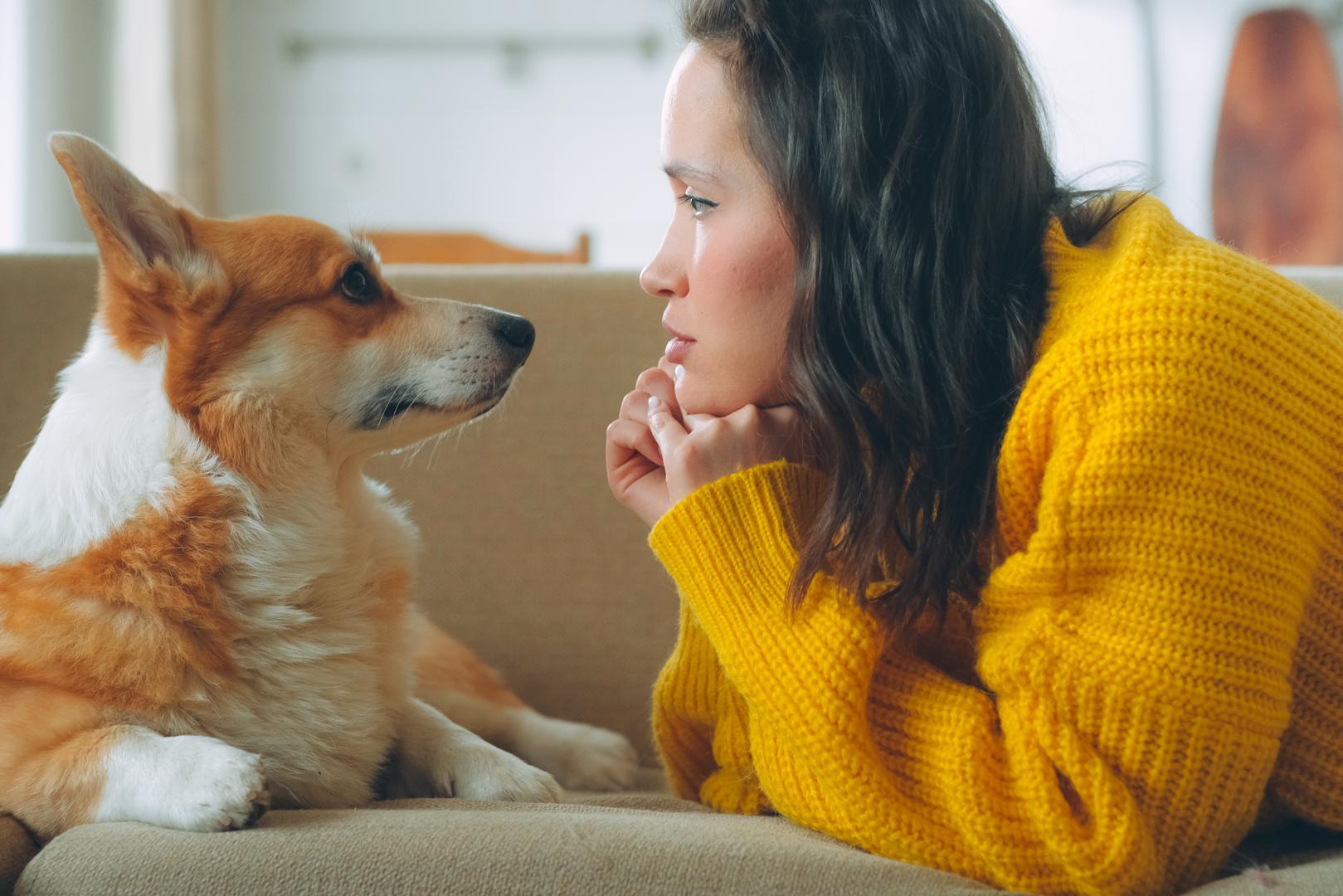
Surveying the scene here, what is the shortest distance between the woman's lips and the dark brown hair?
105mm

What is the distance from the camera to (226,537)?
1.03 m

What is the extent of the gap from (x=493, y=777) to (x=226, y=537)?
0.32 meters

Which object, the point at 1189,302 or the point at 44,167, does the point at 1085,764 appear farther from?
the point at 44,167

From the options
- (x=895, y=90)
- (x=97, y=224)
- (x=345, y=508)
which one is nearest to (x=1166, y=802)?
(x=895, y=90)

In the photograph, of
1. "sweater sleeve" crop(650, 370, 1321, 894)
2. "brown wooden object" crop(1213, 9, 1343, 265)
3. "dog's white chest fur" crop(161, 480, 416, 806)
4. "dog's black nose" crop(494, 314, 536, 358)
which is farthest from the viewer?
"brown wooden object" crop(1213, 9, 1343, 265)

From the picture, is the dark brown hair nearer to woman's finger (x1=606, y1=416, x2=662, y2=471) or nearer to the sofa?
woman's finger (x1=606, y1=416, x2=662, y2=471)

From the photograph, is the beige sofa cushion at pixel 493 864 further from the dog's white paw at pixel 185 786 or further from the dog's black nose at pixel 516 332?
the dog's black nose at pixel 516 332

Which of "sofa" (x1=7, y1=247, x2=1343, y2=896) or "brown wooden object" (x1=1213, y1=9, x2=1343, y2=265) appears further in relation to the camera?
"brown wooden object" (x1=1213, y1=9, x2=1343, y2=265)

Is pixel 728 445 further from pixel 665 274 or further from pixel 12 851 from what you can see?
pixel 12 851

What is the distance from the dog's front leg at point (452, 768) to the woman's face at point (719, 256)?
38 cm

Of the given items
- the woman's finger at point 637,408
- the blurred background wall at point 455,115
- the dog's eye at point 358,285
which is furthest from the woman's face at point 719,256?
the blurred background wall at point 455,115

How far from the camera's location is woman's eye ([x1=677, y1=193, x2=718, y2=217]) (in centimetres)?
Result: 99

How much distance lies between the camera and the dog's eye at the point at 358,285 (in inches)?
47.0

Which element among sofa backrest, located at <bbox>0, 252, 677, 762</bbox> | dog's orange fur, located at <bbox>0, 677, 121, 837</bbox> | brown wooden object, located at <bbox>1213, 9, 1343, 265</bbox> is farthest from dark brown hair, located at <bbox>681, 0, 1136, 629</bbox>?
brown wooden object, located at <bbox>1213, 9, 1343, 265</bbox>
